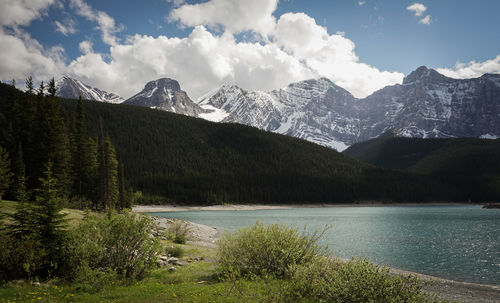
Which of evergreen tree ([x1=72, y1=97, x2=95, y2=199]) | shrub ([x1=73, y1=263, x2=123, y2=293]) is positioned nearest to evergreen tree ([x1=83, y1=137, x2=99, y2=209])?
evergreen tree ([x1=72, y1=97, x2=95, y2=199])

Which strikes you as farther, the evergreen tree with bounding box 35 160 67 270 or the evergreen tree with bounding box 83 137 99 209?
the evergreen tree with bounding box 83 137 99 209

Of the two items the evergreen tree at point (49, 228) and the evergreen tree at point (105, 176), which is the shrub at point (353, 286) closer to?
A: the evergreen tree at point (49, 228)

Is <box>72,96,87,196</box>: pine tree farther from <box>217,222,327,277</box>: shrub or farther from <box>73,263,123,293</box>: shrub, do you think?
<box>217,222,327,277</box>: shrub

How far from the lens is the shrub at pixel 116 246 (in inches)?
661

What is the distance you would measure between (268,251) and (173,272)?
22.7 feet

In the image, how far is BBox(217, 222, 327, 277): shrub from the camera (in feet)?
56.2

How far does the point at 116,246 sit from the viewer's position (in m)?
17.2

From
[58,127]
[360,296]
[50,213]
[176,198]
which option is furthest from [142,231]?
[176,198]

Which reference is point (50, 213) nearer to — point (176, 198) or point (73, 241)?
point (73, 241)

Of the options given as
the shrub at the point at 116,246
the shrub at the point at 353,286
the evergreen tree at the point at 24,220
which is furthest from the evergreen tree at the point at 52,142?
the shrub at the point at 353,286

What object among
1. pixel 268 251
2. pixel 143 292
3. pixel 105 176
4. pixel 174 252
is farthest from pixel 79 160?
pixel 268 251

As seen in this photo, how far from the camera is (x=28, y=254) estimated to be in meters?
15.7

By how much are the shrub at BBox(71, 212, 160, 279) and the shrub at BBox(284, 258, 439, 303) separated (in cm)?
889

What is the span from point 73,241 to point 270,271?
1037 centimetres
